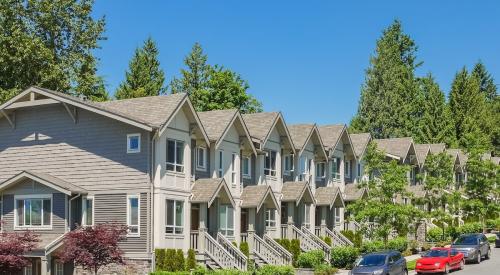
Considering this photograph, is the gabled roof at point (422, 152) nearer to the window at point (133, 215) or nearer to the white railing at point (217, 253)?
the white railing at point (217, 253)

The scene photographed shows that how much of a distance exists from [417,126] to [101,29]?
52040 millimetres

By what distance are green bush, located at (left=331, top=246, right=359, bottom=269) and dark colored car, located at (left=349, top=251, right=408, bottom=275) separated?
8.42 metres

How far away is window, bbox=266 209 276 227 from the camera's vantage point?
52844mm

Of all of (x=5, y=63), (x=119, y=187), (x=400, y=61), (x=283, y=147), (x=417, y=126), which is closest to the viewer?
(x=119, y=187)

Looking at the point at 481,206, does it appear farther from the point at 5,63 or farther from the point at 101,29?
the point at 5,63

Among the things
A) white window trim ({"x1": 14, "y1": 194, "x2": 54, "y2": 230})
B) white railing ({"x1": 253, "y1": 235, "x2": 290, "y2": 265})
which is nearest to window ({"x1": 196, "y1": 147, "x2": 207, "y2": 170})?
white railing ({"x1": 253, "y1": 235, "x2": 290, "y2": 265})

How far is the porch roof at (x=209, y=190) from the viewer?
144ft

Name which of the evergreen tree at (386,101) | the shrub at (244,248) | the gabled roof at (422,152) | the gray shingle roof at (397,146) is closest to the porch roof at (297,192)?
the shrub at (244,248)

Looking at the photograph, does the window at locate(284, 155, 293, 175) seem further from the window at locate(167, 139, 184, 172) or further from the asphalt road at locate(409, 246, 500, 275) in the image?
the window at locate(167, 139, 184, 172)

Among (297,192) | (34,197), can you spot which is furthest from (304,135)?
(34,197)

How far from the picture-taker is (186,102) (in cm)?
4353

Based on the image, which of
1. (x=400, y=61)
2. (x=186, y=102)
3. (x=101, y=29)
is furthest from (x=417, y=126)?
(x=186, y=102)

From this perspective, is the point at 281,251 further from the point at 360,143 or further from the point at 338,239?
the point at 360,143

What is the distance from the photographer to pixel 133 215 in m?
42.1
